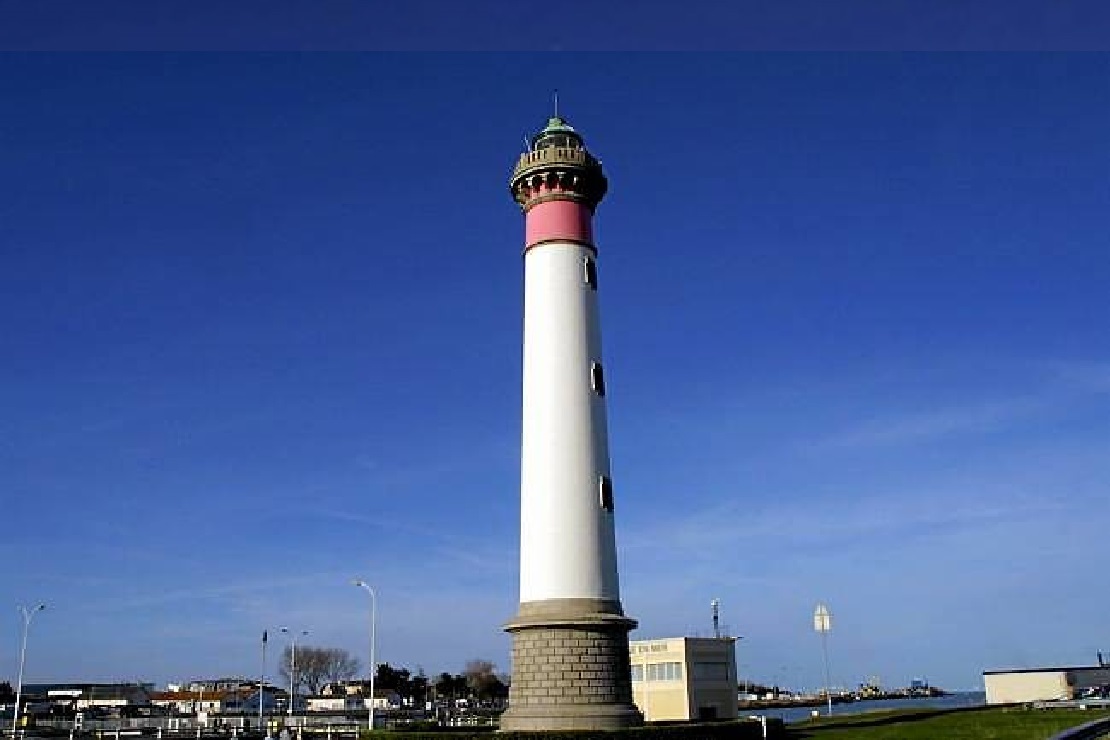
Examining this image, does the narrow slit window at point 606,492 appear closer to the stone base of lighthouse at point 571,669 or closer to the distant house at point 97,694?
the stone base of lighthouse at point 571,669

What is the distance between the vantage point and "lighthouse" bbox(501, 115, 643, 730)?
116ft

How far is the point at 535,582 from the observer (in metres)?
36.6

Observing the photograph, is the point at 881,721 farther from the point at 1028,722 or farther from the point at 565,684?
the point at 565,684

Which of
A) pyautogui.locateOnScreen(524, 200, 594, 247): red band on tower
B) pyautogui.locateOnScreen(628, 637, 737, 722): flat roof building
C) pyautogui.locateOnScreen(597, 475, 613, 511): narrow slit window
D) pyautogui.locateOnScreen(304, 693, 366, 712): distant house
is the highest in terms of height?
pyautogui.locateOnScreen(524, 200, 594, 247): red band on tower

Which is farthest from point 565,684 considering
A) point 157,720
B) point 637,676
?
point 157,720

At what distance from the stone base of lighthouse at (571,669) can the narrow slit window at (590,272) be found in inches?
490

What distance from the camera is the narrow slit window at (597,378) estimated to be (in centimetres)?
3888

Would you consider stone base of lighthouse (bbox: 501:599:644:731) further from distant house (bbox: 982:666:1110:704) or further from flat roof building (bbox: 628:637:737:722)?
distant house (bbox: 982:666:1110:704)

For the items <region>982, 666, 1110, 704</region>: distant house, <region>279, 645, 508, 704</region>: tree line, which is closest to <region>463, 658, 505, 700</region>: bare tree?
<region>279, 645, 508, 704</region>: tree line

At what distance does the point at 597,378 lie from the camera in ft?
129

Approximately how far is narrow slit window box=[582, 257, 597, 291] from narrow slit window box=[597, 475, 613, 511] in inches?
308

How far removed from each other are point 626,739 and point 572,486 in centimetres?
891

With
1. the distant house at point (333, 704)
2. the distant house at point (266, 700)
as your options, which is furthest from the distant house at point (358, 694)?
the distant house at point (266, 700)

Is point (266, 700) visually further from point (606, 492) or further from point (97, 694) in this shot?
point (606, 492)
